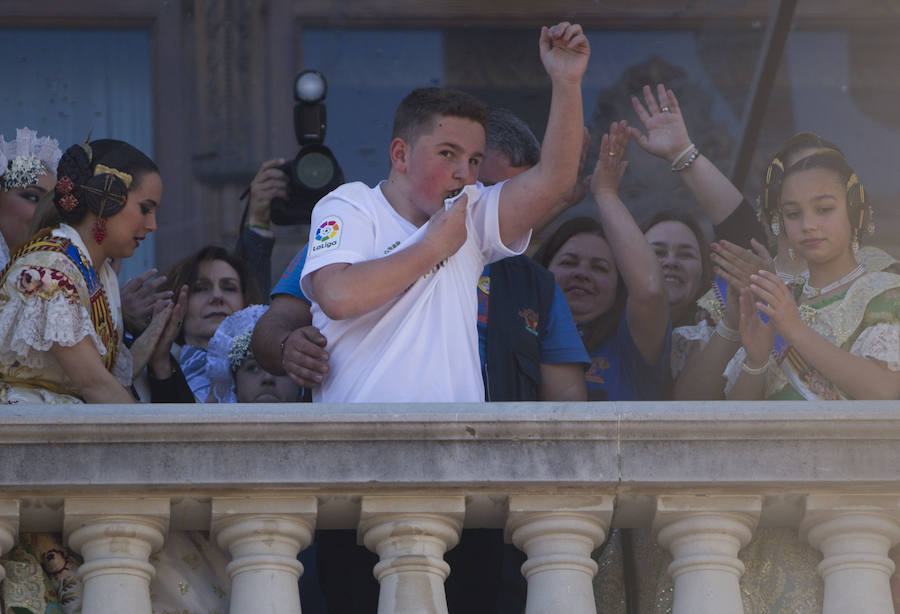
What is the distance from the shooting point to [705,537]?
4340 mm

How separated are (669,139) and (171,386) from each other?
1.70 meters

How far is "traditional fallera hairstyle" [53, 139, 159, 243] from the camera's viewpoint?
519 cm

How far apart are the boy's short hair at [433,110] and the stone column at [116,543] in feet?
4.28

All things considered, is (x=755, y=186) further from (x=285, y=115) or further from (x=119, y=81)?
(x=119, y=81)

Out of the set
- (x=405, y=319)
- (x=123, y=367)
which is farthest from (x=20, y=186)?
(x=405, y=319)

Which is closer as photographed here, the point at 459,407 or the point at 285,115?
the point at 459,407

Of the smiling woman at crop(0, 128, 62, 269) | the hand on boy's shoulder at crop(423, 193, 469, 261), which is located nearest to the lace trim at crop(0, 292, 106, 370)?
the hand on boy's shoulder at crop(423, 193, 469, 261)

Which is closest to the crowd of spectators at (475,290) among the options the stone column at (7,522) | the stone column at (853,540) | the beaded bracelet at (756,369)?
the beaded bracelet at (756,369)

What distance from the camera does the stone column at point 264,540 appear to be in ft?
13.9

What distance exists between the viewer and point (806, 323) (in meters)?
5.12

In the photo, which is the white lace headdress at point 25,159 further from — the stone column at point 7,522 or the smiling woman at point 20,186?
the stone column at point 7,522

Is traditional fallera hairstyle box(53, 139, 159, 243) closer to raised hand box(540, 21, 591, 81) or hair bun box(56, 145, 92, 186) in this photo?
hair bun box(56, 145, 92, 186)

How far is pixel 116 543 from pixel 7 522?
25cm

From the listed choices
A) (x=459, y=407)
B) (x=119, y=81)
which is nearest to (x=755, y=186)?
(x=119, y=81)
